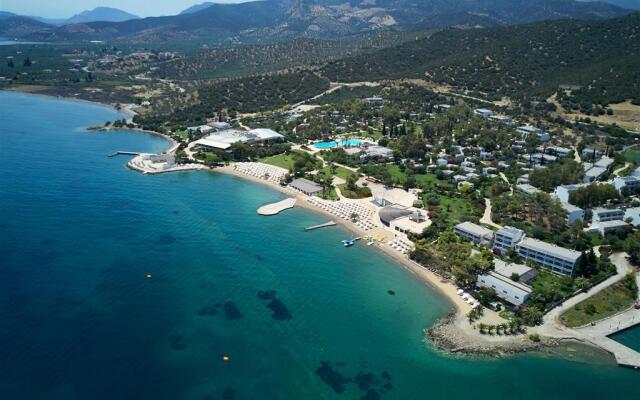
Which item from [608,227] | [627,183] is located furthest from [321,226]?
[627,183]

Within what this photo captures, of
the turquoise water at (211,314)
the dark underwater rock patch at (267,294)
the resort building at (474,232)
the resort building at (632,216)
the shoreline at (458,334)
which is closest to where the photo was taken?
the turquoise water at (211,314)

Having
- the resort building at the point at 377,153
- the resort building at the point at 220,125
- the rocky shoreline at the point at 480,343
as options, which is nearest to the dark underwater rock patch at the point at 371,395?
the rocky shoreline at the point at 480,343

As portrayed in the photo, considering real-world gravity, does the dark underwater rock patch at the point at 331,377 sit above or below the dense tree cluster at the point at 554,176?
below

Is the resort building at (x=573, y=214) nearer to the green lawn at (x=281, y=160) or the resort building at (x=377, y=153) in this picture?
the resort building at (x=377, y=153)

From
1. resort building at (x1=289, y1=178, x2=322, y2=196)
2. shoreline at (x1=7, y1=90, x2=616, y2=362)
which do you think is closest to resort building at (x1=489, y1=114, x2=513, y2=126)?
resort building at (x1=289, y1=178, x2=322, y2=196)

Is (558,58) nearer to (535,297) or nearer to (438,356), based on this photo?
(535,297)

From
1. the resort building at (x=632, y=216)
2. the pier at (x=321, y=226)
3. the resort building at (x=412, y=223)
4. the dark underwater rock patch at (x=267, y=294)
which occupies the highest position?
the resort building at (x=632, y=216)

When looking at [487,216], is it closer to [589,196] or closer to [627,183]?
[589,196]
